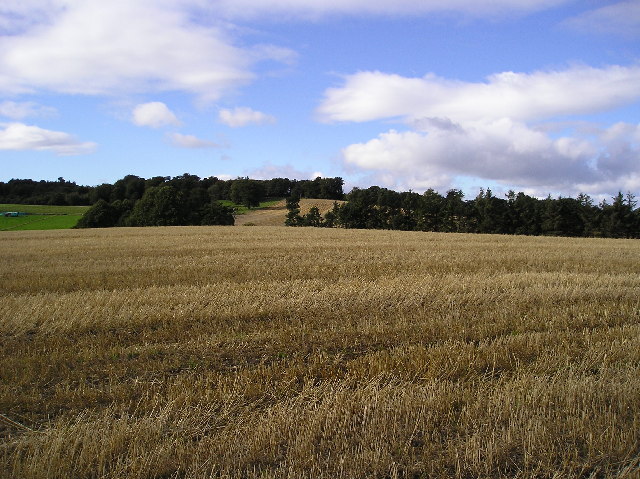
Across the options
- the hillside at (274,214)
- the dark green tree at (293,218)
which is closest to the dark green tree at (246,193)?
the hillside at (274,214)

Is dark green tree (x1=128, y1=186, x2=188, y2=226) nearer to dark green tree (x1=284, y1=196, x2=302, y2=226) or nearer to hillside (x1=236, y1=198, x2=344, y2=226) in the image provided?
hillside (x1=236, y1=198, x2=344, y2=226)

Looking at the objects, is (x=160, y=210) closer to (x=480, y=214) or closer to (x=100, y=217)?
(x=100, y=217)

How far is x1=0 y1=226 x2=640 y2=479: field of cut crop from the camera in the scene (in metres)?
4.07

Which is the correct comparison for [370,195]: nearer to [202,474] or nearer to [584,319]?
[584,319]

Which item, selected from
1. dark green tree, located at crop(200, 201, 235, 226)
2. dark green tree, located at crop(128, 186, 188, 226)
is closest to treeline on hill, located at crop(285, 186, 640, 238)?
dark green tree, located at crop(200, 201, 235, 226)

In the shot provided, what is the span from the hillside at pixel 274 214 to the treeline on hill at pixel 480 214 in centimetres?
361

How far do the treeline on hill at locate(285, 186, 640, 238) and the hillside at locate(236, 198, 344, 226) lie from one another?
11.8 feet

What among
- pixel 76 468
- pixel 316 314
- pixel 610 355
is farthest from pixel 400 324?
pixel 76 468

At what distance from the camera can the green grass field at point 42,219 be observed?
68.8m

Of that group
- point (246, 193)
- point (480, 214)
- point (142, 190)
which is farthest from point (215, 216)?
point (480, 214)

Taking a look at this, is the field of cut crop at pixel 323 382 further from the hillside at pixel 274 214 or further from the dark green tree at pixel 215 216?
the hillside at pixel 274 214

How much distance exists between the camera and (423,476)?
3.90m

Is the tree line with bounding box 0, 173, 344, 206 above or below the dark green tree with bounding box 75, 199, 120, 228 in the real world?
above

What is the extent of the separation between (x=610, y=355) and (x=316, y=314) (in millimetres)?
4818
